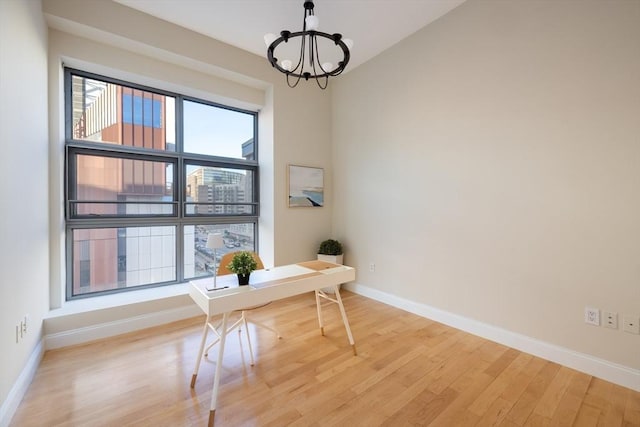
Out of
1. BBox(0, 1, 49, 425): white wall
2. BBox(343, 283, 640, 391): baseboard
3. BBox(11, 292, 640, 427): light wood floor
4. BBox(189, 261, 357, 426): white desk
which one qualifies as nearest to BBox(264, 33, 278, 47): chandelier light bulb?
BBox(0, 1, 49, 425): white wall

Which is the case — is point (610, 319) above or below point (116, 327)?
above

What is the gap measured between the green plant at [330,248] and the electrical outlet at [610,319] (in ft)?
8.60

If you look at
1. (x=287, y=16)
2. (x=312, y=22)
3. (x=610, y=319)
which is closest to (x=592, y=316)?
(x=610, y=319)

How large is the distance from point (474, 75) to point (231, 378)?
136 inches

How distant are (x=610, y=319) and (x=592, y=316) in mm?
94

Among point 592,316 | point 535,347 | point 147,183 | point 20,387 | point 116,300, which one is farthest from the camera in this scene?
point 147,183

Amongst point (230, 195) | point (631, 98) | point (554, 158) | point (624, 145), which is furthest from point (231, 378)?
point (631, 98)

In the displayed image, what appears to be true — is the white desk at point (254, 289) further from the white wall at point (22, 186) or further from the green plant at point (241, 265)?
the white wall at point (22, 186)

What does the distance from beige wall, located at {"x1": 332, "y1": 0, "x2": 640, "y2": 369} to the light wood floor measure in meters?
0.49

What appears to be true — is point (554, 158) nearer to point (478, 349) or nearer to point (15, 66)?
point (478, 349)

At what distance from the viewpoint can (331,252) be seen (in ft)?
12.4

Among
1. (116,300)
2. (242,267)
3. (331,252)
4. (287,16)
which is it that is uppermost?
(287,16)

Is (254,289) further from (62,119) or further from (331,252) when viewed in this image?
(62,119)

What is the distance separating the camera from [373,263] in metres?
→ 3.66
